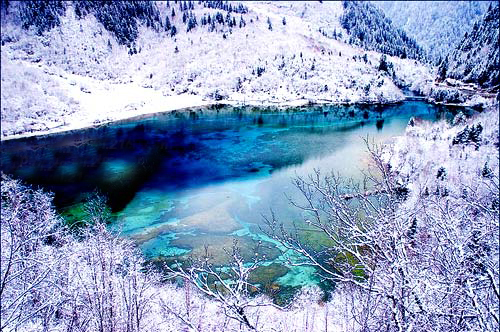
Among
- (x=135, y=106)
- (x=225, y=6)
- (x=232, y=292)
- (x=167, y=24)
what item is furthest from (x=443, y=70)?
(x=232, y=292)

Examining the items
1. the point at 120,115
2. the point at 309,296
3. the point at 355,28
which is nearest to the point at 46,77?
the point at 120,115

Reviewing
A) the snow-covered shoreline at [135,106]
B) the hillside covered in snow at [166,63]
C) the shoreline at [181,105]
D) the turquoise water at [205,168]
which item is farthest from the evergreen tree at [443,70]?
the turquoise water at [205,168]

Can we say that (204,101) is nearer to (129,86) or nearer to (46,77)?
(129,86)

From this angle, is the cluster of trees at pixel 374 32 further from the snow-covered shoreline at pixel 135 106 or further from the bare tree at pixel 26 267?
the bare tree at pixel 26 267

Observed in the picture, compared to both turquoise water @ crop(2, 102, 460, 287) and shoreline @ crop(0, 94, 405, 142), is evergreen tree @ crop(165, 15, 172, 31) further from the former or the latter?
turquoise water @ crop(2, 102, 460, 287)

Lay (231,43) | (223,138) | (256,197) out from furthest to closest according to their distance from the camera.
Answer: (231,43)
(223,138)
(256,197)

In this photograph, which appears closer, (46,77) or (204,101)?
(46,77)
